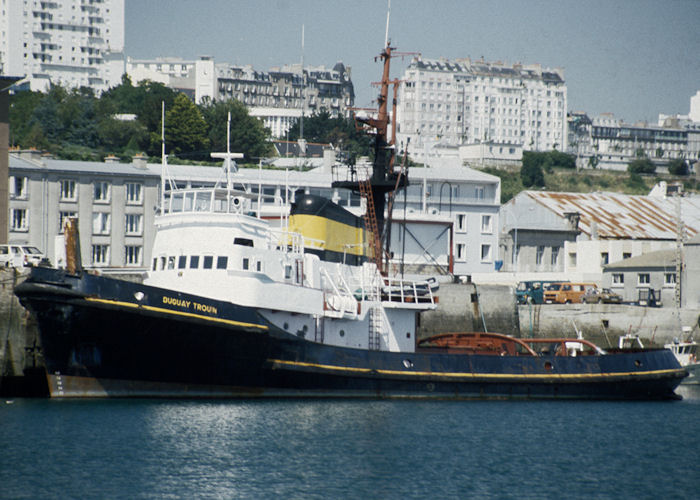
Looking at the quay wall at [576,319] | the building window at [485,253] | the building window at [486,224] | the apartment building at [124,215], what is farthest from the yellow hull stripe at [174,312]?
the building window at [486,224]

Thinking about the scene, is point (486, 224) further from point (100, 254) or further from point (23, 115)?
point (23, 115)

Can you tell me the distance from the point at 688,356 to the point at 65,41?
119653mm

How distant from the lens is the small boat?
39219 mm

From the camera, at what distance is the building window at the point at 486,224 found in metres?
54.9

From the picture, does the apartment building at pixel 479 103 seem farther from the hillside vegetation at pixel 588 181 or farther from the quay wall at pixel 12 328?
the quay wall at pixel 12 328

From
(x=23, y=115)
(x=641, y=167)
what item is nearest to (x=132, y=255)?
(x=23, y=115)

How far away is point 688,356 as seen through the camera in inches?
1547

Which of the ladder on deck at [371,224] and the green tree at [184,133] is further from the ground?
the green tree at [184,133]

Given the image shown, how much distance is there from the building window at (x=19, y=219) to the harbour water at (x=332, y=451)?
1965cm

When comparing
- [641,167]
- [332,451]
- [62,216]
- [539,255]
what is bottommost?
[332,451]

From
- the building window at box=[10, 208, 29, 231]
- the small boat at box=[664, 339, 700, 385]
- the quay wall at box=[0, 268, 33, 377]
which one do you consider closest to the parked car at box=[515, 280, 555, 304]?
the small boat at box=[664, 339, 700, 385]

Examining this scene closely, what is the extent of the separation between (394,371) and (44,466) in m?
12.0

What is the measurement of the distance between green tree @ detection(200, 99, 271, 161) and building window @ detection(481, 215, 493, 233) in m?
30.6

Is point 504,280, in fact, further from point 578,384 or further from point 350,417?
point 350,417
